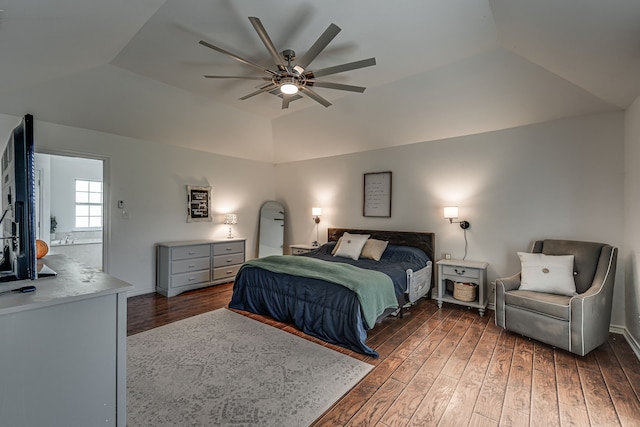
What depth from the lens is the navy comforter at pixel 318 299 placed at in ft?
9.06

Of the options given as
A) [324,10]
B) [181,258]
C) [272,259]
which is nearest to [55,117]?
[181,258]

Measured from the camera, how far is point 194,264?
15.6 ft

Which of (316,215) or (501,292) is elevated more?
(316,215)

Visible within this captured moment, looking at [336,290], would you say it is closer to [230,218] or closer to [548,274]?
[548,274]

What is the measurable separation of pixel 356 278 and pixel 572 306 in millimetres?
1962

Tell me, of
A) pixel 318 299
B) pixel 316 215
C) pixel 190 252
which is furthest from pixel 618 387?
pixel 190 252

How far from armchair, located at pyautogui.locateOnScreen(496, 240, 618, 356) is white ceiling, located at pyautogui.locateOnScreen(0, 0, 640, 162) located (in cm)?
164

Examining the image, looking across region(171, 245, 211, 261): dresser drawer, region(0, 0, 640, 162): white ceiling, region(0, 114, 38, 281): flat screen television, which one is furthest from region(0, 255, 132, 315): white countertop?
region(171, 245, 211, 261): dresser drawer

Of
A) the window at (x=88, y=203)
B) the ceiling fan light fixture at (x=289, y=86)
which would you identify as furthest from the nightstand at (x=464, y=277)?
the window at (x=88, y=203)

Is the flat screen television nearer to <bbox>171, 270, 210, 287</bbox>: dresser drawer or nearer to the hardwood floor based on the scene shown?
the hardwood floor

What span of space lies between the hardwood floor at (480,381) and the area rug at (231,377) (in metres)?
0.17

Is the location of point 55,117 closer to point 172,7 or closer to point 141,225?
point 141,225

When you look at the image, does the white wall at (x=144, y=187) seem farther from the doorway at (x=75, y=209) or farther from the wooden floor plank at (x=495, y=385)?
the wooden floor plank at (x=495, y=385)

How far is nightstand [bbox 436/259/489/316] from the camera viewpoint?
373 cm
